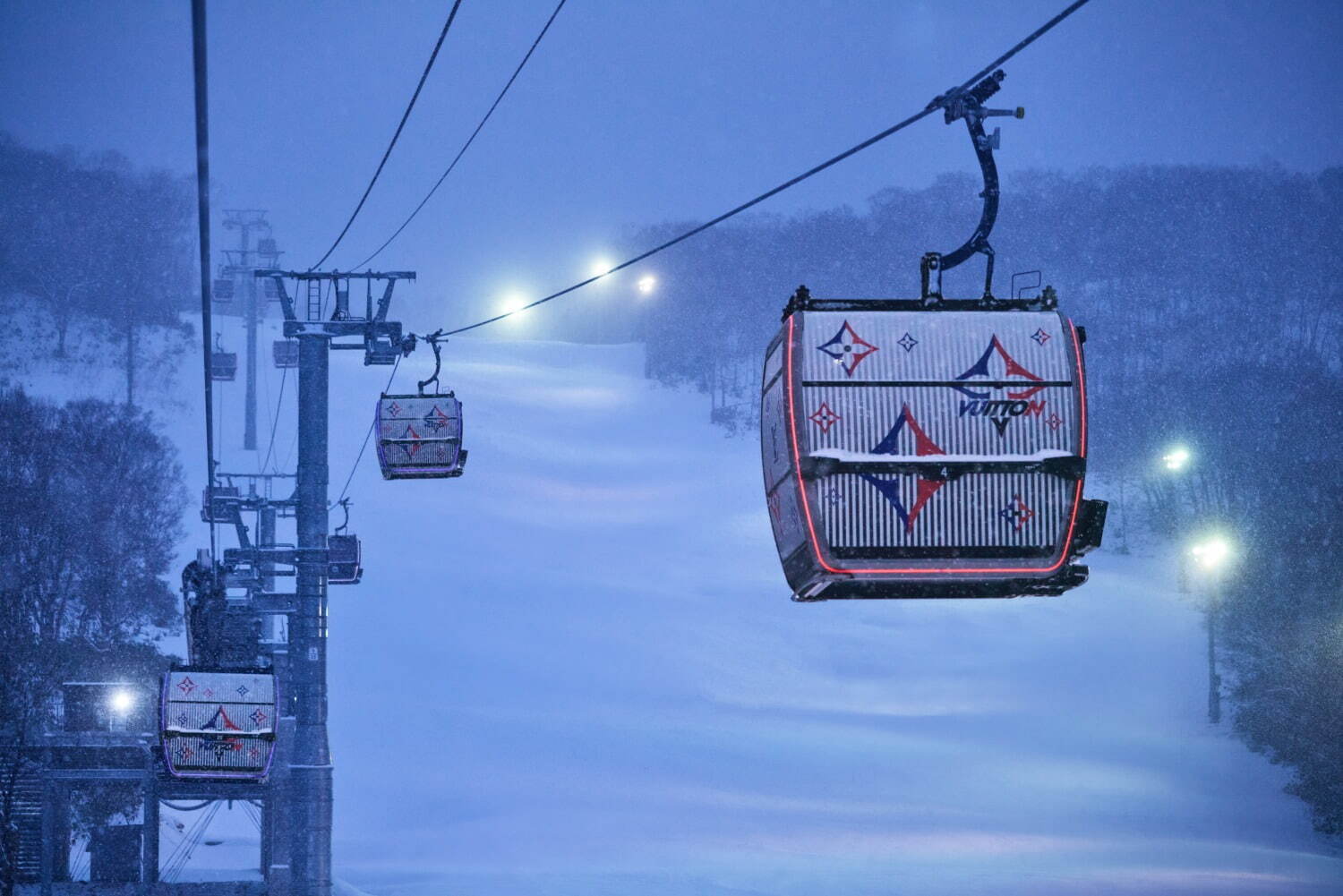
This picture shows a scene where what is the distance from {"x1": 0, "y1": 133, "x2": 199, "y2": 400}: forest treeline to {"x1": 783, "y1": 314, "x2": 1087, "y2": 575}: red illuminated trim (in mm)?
74589

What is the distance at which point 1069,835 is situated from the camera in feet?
136

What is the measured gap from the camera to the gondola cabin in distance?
28.2 ft

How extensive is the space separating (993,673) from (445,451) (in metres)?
36.4

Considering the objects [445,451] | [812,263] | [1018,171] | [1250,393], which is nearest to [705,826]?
[445,451]

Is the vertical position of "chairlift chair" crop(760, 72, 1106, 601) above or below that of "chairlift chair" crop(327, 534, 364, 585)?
above

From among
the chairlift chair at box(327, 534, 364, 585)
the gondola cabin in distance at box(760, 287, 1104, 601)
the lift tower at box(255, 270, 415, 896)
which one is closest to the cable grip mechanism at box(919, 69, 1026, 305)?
the gondola cabin in distance at box(760, 287, 1104, 601)

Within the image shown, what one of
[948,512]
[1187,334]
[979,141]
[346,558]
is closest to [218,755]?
[346,558]

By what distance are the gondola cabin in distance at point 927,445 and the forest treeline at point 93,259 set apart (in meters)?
74.6

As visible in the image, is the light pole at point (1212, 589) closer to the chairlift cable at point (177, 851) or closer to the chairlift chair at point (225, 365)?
the chairlift cable at point (177, 851)

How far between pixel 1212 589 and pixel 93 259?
247 feet

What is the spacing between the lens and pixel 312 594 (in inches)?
750

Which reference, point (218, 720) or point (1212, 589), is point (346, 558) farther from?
point (1212, 589)

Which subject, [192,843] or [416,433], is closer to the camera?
[416,433]

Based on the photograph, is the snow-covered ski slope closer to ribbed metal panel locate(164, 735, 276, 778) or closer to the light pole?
the light pole
